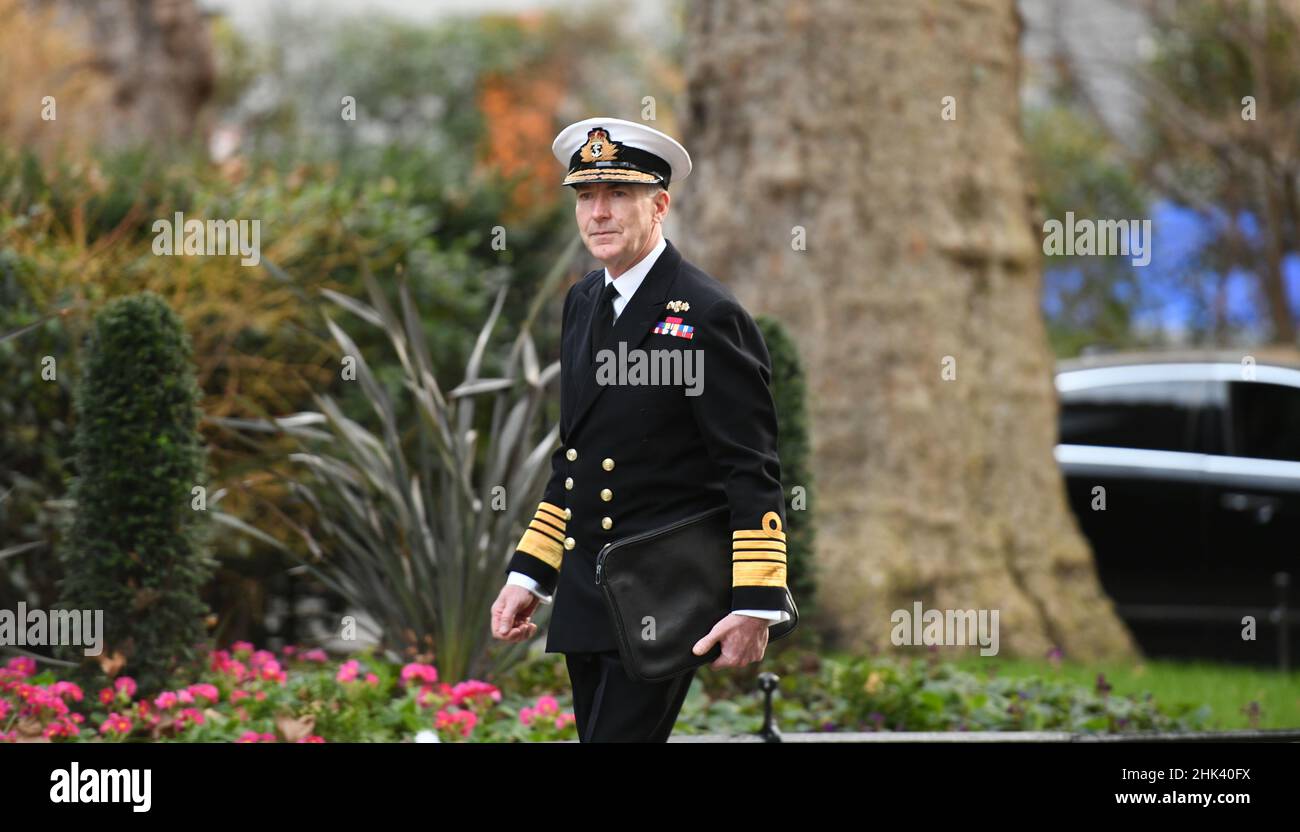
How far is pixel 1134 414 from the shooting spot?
392 inches

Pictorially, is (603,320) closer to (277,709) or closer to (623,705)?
(623,705)

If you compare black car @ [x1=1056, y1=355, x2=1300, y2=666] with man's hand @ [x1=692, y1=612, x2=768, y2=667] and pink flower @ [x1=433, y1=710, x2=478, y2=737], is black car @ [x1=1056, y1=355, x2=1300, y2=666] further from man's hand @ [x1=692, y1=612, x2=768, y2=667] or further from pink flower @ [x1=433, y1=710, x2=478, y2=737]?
man's hand @ [x1=692, y1=612, x2=768, y2=667]

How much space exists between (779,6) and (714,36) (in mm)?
390

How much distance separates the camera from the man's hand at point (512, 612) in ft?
12.4

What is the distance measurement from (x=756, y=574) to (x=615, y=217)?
0.84 metres

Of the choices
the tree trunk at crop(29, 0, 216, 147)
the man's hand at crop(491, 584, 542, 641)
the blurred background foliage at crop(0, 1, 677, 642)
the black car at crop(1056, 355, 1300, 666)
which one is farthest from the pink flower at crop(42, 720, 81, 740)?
the tree trunk at crop(29, 0, 216, 147)

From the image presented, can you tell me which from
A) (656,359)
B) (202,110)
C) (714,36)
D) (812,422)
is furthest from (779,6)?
(202,110)

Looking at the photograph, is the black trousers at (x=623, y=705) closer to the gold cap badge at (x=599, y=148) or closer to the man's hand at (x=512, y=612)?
the man's hand at (x=512, y=612)

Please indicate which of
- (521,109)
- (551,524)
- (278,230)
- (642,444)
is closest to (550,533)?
(551,524)

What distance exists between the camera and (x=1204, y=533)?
30.8ft

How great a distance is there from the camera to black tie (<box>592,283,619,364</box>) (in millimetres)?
3783

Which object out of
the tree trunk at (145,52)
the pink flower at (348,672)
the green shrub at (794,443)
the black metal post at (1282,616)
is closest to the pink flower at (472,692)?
the pink flower at (348,672)
